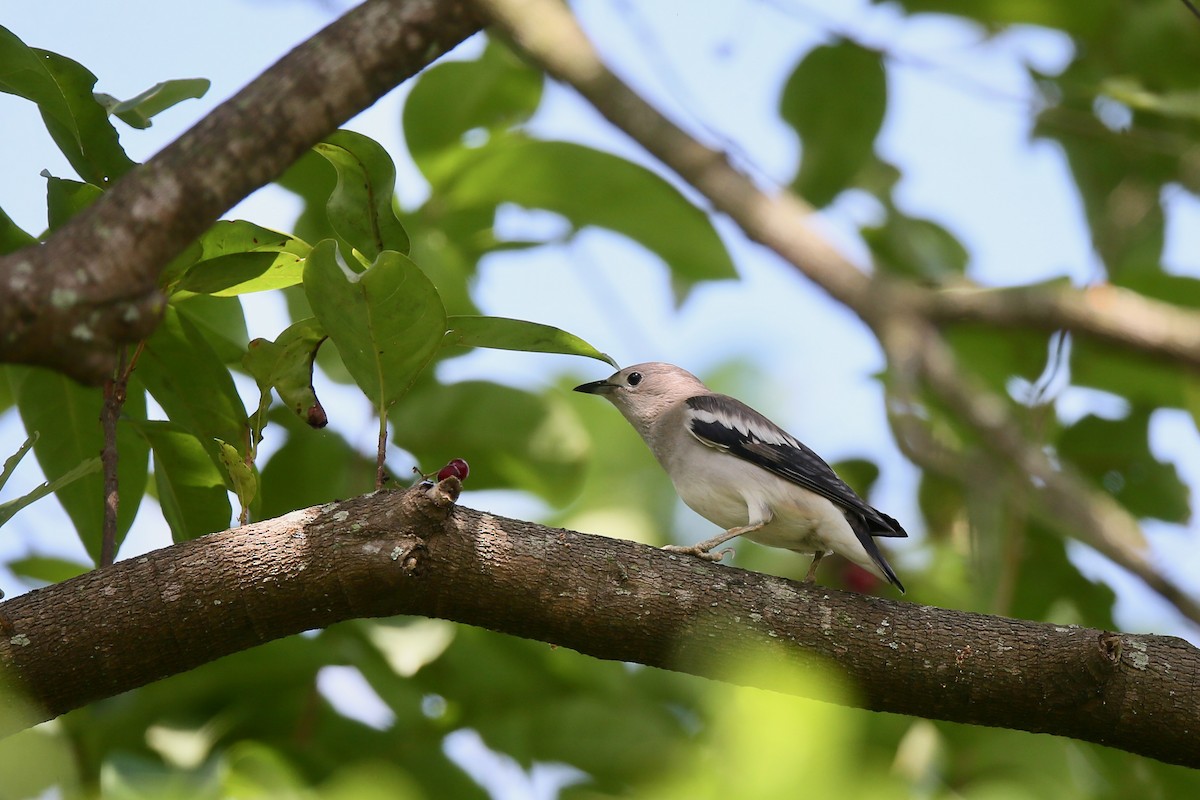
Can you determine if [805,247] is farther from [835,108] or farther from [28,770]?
[28,770]

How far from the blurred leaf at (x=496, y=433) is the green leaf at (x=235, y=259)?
1.55m

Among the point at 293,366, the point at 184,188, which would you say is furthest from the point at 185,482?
the point at 184,188

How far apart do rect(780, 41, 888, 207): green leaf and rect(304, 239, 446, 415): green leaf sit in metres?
3.34

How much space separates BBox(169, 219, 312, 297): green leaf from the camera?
3.11 meters

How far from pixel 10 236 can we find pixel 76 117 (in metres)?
0.41

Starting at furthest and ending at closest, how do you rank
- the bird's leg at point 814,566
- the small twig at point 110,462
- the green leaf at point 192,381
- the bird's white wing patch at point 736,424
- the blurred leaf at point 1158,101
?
the bird's white wing patch at point 736,424 → the blurred leaf at point 1158,101 → the bird's leg at point 814,566 → the green leaf at point 192,381 → the small twig at point 110,462

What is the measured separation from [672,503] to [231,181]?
4583 millimetres

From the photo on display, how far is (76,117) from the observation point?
3.25 metres

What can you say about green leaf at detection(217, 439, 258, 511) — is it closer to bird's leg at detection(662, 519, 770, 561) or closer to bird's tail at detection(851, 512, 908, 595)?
bird's leg at detection(662, 519, 770, 561)

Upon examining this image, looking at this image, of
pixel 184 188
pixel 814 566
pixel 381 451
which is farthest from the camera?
pixel 814 566

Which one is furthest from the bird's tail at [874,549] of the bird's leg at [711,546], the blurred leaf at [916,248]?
the blurred leaf at [916,248]

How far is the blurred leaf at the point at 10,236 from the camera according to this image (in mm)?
3281

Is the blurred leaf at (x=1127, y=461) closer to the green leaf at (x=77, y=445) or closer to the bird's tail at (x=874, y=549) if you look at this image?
the bird's tail at (x=874, y=549)

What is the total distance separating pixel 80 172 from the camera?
10.8ft
